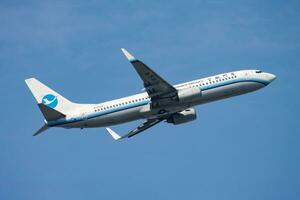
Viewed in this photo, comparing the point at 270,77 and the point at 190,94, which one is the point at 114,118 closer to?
the point at 190,94

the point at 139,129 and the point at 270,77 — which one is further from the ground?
the point at 270,77

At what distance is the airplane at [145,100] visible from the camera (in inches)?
2908

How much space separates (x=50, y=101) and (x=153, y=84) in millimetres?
14566

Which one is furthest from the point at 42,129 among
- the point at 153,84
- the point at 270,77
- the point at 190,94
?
the point at 270,77

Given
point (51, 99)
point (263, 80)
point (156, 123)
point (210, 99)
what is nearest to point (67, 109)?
point (51, 99)

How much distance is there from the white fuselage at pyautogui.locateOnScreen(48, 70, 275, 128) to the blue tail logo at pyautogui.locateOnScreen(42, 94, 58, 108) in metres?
4.51

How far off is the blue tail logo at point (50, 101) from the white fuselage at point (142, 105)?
4512 millimetres

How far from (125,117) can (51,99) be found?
10.8 m

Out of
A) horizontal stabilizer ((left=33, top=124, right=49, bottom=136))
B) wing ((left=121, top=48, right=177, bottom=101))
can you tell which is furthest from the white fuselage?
wing ((left=121, top=48, right=177, bottom=101))

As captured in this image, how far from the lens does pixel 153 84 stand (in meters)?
73.9

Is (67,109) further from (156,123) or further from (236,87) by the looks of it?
(236,87)

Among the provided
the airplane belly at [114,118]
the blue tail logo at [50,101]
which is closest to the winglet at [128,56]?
the airplane belly at [114,118]

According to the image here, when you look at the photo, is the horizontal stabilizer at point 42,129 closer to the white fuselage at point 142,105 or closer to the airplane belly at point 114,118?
the white fuselage at point 142,105

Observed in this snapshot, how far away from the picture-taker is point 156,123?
82938 mm
